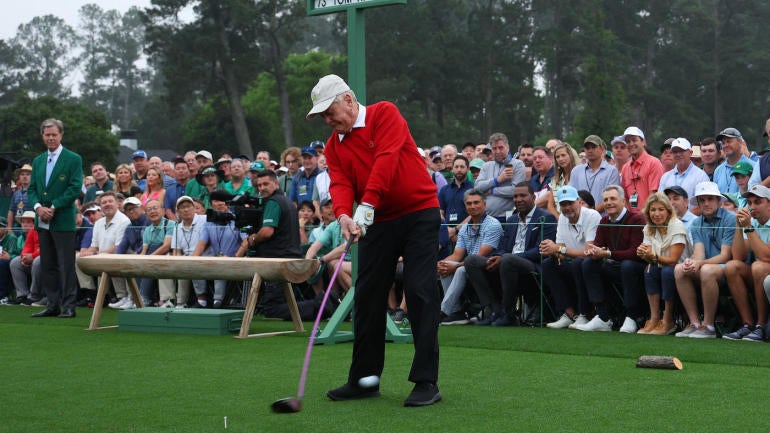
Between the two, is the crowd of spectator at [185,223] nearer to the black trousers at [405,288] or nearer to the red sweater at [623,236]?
the red sweater at [623,236]

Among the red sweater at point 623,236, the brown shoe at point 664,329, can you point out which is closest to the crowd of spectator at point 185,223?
the red sweater at point 623,236

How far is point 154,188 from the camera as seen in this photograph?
16.1 m

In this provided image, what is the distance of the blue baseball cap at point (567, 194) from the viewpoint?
11086mm

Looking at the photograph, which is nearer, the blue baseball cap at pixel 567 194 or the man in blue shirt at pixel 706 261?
the man in blue shirt at pixel 706 261

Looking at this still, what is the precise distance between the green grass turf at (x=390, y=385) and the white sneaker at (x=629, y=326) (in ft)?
1.68

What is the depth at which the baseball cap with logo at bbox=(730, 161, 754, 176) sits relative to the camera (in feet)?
36.3

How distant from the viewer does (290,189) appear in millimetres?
15359

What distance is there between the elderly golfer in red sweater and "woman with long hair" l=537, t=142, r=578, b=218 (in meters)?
5.91

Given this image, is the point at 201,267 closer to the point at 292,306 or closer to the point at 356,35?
the point at 292,306

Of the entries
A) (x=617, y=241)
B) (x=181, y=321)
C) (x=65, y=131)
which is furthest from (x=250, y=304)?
(x=65, y=131)

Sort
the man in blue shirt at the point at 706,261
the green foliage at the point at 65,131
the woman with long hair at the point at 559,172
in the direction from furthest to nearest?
the green foliage at the point at 65,131, the woman with long hair at the point at 559,172, the man in blue shirt at the point at 706,261

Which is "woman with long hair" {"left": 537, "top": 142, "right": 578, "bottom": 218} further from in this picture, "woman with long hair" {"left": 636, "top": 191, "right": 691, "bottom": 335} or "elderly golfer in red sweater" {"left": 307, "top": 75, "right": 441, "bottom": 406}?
"elderly golfer in red sweater" {"left": 307, "top": 75, "right": 441, "bottom": 406}

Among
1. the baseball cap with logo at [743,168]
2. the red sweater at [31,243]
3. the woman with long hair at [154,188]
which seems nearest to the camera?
the baseball cap with logo at [743,168]

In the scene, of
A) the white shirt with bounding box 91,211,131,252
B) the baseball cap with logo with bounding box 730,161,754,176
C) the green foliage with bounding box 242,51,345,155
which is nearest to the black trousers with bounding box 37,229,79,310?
the white shirt with bounding box 91,211,131,252
